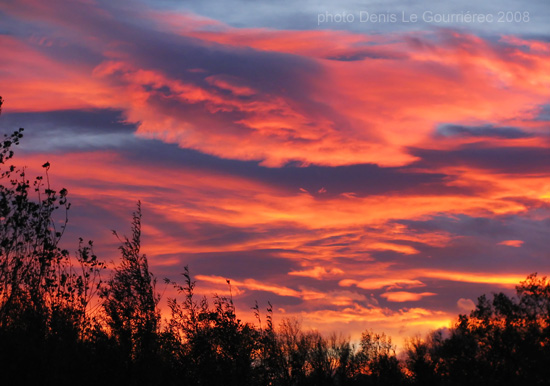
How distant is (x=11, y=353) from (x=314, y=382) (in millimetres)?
65400

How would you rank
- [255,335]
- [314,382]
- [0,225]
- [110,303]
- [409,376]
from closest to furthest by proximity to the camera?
1. [0,225]
2. [110,303]
3. [255,335]
4. [314,382]
5. [409,376]

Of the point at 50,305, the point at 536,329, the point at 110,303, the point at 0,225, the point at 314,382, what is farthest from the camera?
the point at 314,382

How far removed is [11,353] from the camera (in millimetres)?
28734

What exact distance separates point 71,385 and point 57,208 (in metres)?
8.66

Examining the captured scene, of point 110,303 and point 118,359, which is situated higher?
point 110,303

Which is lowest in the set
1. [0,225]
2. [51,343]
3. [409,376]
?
[409,376]

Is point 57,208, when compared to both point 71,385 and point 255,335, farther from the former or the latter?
point 255,335

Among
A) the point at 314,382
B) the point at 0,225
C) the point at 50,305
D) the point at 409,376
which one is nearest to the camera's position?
the point at 0,225

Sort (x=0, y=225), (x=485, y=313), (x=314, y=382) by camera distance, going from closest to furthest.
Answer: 1. (x=0, y=225)
2. (x=485, y=313)
3. (x=314, y=382)

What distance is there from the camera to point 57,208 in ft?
95.7

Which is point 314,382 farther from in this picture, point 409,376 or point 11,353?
point 11,353

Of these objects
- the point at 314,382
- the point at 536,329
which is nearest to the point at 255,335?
the point at 536,329

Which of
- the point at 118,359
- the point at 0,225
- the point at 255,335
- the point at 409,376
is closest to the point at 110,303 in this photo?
the point at 118,359

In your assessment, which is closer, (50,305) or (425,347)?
(50,305)
